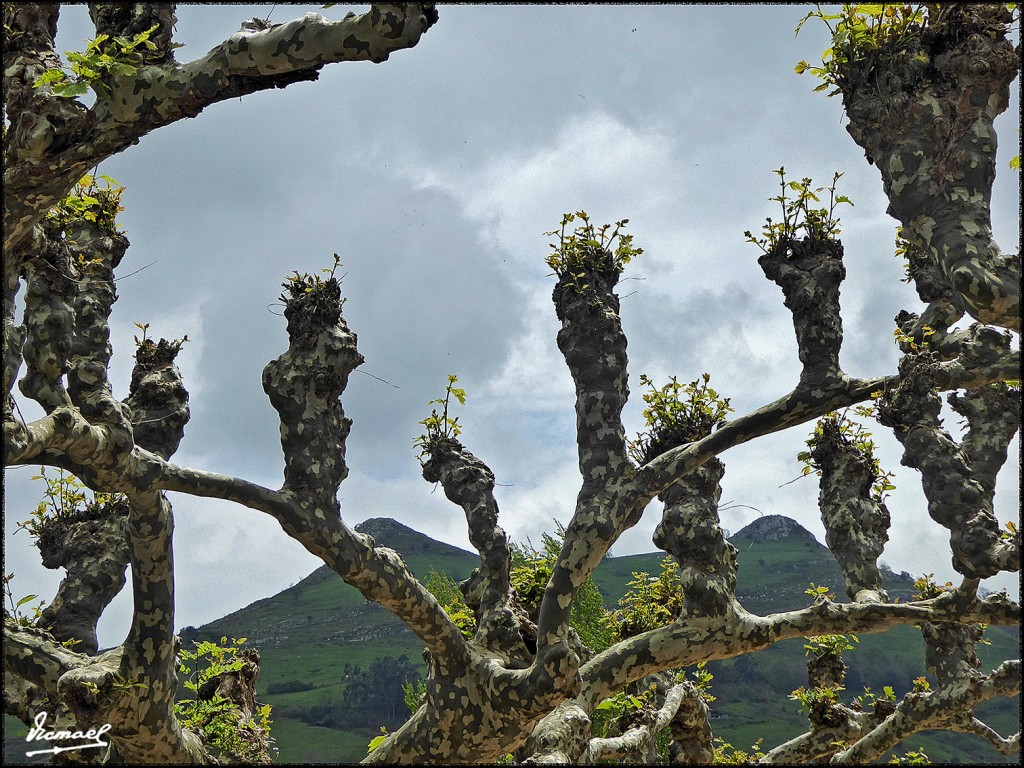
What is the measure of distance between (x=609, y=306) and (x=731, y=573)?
316cm

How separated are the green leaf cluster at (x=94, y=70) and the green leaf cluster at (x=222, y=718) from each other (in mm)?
5783

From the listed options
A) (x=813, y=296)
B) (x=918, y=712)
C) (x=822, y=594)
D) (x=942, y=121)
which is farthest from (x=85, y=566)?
(x=918, y=712)

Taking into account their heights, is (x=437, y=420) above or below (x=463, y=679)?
above

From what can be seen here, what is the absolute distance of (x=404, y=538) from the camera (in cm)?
10088

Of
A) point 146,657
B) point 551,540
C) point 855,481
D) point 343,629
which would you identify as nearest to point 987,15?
point 855,481

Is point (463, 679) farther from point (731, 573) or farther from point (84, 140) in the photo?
point (84, 140)

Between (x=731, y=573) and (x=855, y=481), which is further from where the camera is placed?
(x=855, y=481)

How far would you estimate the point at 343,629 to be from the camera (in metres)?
96.6

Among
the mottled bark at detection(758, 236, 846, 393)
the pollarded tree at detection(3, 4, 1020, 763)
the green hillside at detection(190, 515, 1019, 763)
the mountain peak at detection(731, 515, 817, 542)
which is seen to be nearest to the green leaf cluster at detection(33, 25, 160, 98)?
the pollarded tree at detection(3, 4, 1020, 763)

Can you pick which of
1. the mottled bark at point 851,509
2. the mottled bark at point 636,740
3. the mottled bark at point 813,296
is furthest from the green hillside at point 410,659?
the mottled bark at point 813,296

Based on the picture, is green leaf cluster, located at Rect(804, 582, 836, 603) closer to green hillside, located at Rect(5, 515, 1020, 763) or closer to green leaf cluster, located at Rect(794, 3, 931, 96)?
green leaf cluster, located at Rect(794, 3, 931, 96)

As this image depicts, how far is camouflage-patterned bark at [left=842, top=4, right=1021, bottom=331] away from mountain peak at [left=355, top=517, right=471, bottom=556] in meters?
91.2

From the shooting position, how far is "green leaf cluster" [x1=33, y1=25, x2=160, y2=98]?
6.00 m

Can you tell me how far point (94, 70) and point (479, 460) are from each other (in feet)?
19.3
